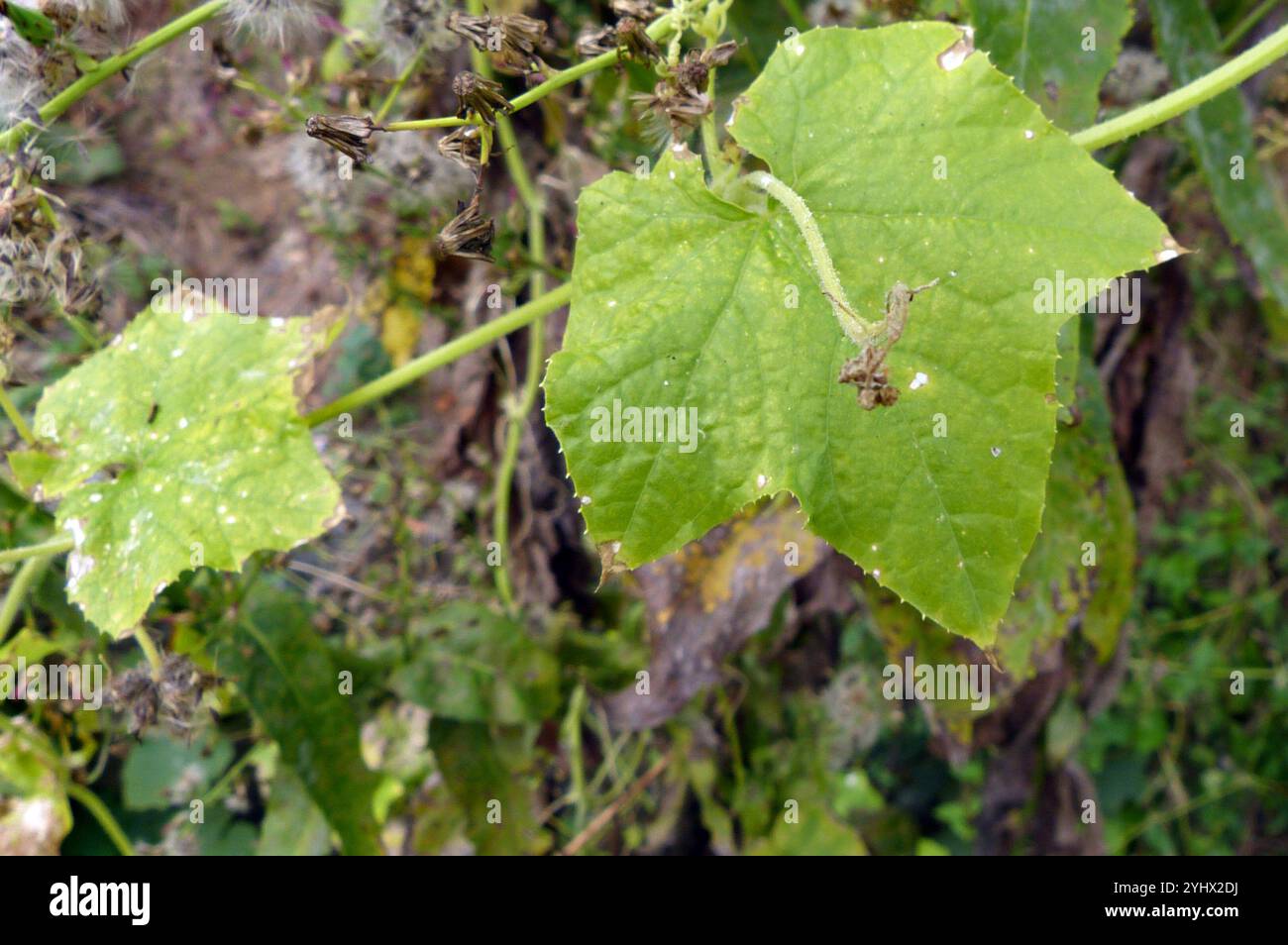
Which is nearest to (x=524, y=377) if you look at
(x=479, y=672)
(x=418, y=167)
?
(x=418, y=167)

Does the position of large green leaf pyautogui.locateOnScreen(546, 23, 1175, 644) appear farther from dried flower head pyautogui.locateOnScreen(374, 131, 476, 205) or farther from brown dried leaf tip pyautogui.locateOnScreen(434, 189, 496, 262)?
dried flower head pyautogui.locateOnScreen(374, 131, 476, 205)

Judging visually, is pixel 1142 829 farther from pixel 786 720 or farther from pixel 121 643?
pixel 121 643

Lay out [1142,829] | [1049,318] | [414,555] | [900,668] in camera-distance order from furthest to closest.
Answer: [1142,829], [414,555], [900,668], [1049,318]

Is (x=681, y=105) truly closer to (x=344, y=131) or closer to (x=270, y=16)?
(x=344, y=131)

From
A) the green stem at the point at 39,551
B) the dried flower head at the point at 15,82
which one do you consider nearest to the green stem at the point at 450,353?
the green stem at the point at 39,551

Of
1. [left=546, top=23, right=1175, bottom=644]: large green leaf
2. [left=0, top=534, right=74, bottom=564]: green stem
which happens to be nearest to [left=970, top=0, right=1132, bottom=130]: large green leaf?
[left=546, top=23, right=1175, bottom=644]: large green leaf

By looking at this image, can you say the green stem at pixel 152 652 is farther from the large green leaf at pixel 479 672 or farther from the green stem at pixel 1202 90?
the green stem at pixel 1202 90
